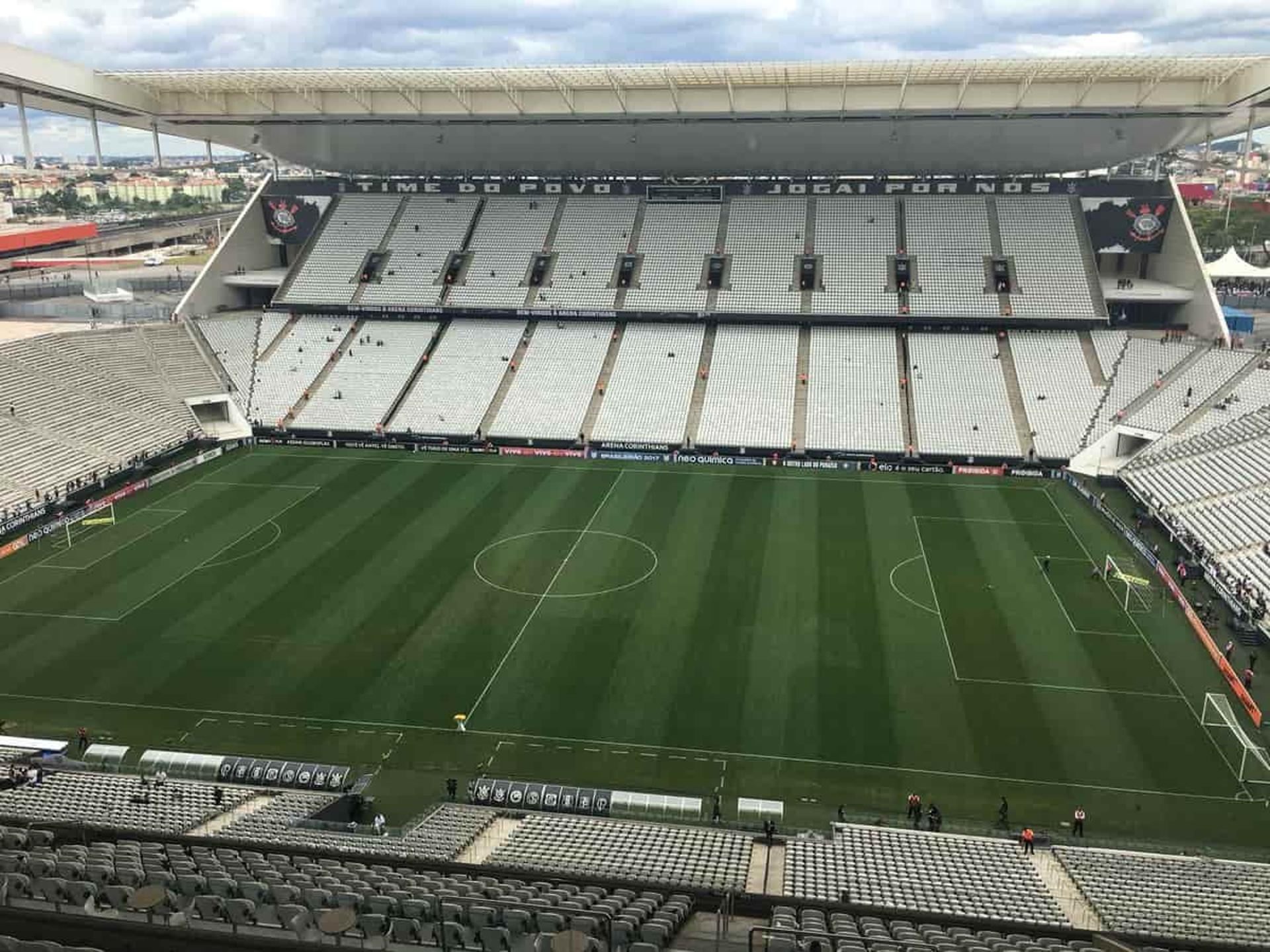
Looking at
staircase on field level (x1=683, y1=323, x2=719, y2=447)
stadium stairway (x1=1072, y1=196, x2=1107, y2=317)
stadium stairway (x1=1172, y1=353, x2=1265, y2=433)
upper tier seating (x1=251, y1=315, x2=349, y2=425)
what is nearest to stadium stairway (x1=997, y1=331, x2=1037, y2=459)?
stadium stairway (x1=1072, y1=196, x2=1107, y2=317)

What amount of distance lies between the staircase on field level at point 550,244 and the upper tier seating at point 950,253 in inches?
837

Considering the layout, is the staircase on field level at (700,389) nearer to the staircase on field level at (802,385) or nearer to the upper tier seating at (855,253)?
the staircase on field level at (802,385)

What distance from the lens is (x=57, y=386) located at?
1832 inches

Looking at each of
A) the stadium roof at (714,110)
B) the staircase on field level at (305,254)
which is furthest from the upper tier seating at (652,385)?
the staircase on field level at (305,254)

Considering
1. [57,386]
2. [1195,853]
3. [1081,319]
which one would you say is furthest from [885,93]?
[57,386]

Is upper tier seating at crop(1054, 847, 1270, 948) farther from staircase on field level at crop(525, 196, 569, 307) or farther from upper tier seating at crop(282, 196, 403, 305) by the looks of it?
upper tier seating at crop(282, 196, 403, 305)

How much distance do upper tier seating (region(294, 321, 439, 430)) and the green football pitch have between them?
1036cm

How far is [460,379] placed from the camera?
5275 cm

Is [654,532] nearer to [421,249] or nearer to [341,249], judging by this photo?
[421,249]

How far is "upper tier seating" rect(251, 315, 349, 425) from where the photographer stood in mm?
52312

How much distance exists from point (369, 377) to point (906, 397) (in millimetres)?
28841

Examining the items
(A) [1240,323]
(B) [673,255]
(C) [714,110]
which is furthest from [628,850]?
(A) [1240,323]

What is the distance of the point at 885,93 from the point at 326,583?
3610cm

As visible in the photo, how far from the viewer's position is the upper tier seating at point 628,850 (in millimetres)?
16578
